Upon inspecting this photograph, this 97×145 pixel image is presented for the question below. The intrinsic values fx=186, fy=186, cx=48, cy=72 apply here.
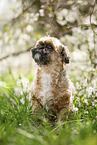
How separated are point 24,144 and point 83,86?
2361 millimetres

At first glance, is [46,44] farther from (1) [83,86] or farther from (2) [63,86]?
(1) [83,86]

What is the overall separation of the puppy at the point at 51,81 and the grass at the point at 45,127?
0.58 feet

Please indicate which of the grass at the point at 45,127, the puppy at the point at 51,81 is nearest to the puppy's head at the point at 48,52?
the puppy at the point at 51,81

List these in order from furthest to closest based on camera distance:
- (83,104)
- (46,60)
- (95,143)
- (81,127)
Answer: (83,104) < (46,60) < (81,127) < (95,143)

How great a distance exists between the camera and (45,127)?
2588 mm

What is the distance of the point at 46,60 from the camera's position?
2939 millimetres

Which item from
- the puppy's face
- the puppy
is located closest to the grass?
the puppy

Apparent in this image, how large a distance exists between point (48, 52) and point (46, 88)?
57cm

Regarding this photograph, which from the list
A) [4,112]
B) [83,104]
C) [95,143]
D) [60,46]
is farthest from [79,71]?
[95,143]

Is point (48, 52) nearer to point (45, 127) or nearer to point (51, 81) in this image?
point (51, 81)

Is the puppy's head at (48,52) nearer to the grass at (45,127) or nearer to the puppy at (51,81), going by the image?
the puppy at (51,81)

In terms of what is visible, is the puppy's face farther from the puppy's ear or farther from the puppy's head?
the puppy's ear

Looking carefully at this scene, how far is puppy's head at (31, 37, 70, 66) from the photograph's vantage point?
2928 millimetres

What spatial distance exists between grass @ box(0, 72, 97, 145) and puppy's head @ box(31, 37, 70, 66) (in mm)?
740
